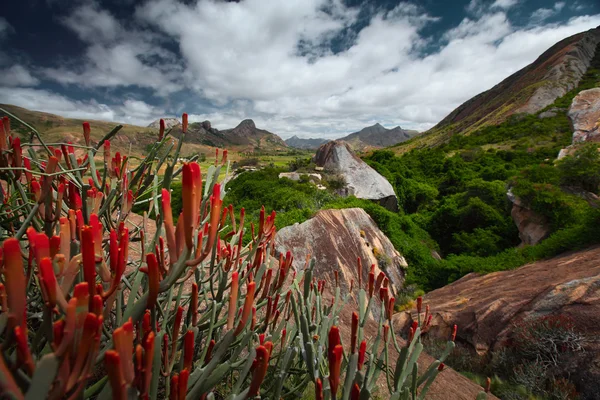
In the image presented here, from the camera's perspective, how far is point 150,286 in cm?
85

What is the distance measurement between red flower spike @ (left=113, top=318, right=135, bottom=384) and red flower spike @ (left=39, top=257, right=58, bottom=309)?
0.70 feet

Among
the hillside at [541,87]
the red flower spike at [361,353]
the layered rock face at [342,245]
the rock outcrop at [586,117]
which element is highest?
the hillside at [541,87]

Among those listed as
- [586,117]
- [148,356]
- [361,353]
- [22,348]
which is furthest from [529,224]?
[586,117]

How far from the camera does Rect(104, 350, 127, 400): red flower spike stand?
1.93 ft

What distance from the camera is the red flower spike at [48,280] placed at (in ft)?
2.09

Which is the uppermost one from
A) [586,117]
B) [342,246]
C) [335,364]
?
[586,117]

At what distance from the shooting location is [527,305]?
221 inches

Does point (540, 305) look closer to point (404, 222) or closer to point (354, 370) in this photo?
point (354, 370)

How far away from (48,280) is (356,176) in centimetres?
1933

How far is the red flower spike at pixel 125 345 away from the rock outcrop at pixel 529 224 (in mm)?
16057

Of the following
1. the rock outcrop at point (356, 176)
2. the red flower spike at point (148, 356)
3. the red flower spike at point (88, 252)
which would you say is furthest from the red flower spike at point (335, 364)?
the rock outcrop at point (356, 176)

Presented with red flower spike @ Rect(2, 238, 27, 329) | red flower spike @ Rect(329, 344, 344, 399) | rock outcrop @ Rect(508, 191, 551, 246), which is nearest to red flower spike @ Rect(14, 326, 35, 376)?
Answer: red flower spike @ Rect(2, 238, 27, 329)

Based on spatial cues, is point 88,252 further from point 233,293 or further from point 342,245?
point 342,245

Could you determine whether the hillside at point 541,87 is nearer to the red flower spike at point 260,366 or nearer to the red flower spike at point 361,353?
the red flower spike at point 361,353
